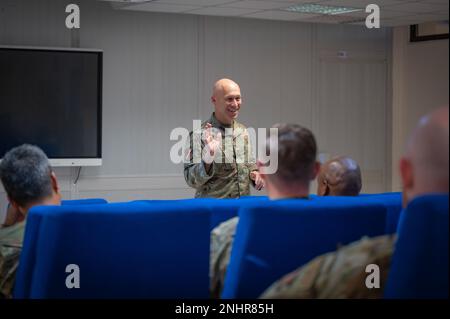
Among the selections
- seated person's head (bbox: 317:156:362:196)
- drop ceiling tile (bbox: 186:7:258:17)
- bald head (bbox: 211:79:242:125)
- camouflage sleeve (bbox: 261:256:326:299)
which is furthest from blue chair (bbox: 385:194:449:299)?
drop ceiling tile (bbox: 186:7:258:17)

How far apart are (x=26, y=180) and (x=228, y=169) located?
2.07 metres

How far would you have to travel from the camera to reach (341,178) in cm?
331

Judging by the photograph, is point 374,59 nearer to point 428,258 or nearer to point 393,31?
point 393,31

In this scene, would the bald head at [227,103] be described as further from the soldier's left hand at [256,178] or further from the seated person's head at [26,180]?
the seated person's head at [26,180]

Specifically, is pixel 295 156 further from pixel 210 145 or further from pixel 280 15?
pixel 280 15

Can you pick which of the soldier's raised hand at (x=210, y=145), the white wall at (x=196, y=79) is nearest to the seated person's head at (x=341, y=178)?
the soldier's raised hand at (x=210, y=145)

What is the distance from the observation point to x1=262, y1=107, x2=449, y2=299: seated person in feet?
5.58

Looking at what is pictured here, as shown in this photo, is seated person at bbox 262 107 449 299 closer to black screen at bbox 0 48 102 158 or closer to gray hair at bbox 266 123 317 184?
gray hair at bbox 266 123 317 184

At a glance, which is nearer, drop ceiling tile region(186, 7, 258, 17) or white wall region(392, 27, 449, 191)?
drop ceiling tile region(186, 7, 258, 17)

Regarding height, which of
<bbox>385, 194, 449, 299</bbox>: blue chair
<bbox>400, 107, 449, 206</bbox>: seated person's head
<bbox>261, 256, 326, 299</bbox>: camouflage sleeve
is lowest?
<bbox>261, 256, 326, 299</bbox>: camouflage sleeve

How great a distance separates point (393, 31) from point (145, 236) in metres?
7.34

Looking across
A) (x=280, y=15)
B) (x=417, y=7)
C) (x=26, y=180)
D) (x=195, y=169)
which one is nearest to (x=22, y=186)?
(x=26, y=180)

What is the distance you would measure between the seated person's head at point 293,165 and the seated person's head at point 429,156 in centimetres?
54

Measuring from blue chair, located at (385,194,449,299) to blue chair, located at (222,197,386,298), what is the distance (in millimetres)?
423
